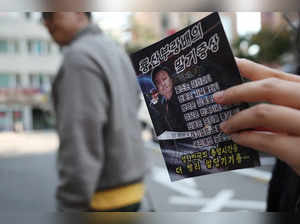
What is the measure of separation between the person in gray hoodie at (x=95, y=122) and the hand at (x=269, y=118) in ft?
1.95

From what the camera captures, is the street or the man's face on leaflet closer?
the man's face on leaflet

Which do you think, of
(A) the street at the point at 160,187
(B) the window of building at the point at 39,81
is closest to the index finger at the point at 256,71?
(B) the window of building at the point at 39,81

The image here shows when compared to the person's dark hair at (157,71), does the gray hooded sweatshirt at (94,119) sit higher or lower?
higher

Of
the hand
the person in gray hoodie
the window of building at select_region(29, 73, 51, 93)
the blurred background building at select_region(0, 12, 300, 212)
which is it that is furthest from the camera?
the blurred background building at select_region(0, 12, 300, 212)

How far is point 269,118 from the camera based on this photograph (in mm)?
242

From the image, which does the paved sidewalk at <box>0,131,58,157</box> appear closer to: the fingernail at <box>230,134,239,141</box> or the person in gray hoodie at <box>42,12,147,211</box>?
the person in gray hoodie at <box>42,12,147,211</box>

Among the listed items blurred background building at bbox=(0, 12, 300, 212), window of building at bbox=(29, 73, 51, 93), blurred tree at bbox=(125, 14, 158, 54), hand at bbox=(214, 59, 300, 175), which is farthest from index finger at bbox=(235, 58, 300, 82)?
blurred background building at bbox=(0, 12, 300, 212)

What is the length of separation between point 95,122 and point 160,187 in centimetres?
339

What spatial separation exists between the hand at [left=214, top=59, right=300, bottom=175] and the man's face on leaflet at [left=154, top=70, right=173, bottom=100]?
1.4 inches

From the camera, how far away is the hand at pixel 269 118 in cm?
24

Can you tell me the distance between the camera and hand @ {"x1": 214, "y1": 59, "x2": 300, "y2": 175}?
237 mm

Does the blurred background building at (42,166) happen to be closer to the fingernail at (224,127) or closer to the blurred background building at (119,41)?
the blurred background building at (119,41)

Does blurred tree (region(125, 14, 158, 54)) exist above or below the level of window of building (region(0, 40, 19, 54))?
Answer: below

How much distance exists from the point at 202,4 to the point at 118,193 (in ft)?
2.43
